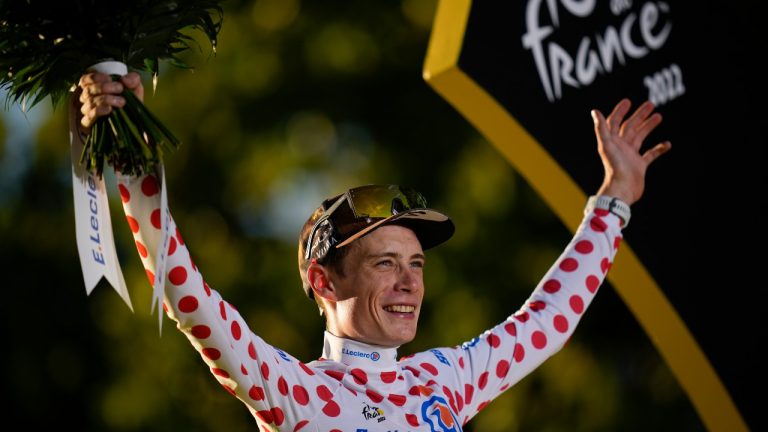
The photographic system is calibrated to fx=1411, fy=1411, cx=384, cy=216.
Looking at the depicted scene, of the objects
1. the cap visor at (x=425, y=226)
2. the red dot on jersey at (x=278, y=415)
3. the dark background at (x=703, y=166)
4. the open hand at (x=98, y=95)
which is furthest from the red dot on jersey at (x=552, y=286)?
the open hand at (x=98, y=95)

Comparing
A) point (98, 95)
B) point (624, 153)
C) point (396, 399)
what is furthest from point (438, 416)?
point (98, 95)

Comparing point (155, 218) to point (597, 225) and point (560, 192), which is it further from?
point (560, 192)

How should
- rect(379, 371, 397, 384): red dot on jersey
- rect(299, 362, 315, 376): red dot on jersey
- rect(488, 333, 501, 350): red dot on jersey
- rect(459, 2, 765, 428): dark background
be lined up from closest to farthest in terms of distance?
rect(299, 362, 315, 376): red dot on jersey < rect(379, 371, 397, 384): red dot on jersey < rect(488, 333, 501, 350): red dot on jersey < rect(459, 2, 765, 428): dark background

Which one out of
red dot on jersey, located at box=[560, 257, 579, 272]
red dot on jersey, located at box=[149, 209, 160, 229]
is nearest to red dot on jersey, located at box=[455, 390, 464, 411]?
red dot on jersey, located at box=[560, 257, 579, 272]

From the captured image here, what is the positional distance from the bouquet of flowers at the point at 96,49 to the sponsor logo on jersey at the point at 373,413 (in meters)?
0.84

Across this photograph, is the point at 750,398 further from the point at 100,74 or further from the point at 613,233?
the point at 100,74

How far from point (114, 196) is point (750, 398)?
21.5 ft

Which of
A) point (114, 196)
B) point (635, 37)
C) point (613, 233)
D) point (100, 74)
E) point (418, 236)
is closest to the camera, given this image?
point (100, 74)

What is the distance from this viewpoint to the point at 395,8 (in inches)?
437

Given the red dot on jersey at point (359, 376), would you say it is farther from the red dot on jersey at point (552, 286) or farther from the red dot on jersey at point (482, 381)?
the red dot on jersey at point (552, 286)

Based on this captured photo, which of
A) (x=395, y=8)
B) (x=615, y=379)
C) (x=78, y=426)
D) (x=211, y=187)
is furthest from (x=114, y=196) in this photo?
(x=615, y=379)

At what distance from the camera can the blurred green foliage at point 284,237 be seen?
991 cm

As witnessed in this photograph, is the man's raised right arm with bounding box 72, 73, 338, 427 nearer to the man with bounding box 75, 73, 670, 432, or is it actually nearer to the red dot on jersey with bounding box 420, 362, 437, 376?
the man with bounding box 75, 73, 670, 432

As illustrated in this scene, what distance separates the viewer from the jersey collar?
3.61 meters
